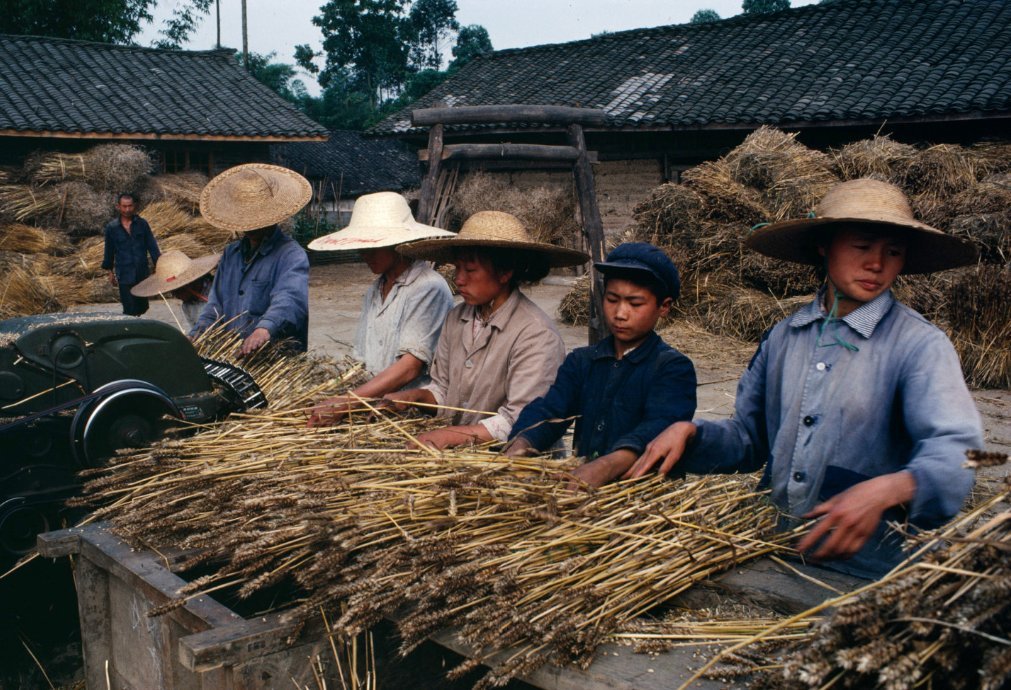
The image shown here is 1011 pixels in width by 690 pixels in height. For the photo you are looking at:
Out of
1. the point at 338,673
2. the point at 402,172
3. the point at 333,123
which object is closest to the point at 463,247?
the point at 338,673

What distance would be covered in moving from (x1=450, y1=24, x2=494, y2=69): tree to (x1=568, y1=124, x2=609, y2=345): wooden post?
47633mm

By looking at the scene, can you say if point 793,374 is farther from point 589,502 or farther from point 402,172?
point 402,172

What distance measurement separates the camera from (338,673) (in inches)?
79.7

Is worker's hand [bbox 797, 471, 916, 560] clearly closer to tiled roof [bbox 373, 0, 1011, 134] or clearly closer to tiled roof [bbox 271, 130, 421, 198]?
tiled roof [bbox 373, 0, 1011, 134]

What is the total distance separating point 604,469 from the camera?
204 cm

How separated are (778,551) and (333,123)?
43183mm

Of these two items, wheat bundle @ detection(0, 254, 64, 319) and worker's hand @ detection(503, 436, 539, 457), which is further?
wheat bundle @ detection(0, 254, 64, 319)

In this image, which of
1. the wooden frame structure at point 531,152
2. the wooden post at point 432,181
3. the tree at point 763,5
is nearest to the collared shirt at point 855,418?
the wooden frame structure at point 531,152

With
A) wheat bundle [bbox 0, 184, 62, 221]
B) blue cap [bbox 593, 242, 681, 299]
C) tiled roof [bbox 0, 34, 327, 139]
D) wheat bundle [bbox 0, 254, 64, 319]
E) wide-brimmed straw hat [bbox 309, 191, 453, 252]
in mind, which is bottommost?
wheat bundle [bbox 0, 254, 64, 319]

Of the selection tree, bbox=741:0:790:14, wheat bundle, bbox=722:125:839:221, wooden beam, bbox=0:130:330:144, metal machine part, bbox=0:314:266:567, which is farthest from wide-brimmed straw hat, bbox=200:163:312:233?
tree, bbox=741:0:790:14

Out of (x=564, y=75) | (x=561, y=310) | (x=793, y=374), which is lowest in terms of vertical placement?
(x=561, y=310)

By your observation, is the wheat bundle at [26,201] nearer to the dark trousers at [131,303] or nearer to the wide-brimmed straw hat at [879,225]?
the dark trousers at [131,303]

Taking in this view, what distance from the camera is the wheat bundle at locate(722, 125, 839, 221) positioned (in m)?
9.05

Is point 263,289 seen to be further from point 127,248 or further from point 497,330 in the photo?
point 127,248
